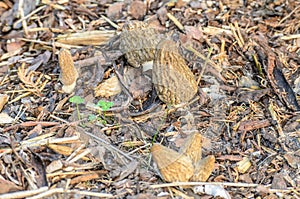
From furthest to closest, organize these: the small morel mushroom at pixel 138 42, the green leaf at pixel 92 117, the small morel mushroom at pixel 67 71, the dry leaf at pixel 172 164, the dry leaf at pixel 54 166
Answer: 1. the small morel mushroom at pixel 138 42
2. the small morel mushroom at pixel 67 71
3. the green leaf at pixel 92 117
4. the dry leaf at pixel 54 166
5. the dry leaf at pixel 172 164

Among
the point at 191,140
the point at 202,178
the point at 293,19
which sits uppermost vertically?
the point at 293,19

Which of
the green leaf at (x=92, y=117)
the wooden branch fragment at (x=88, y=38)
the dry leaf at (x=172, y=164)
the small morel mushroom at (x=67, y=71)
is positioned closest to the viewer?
the dry leaf at (x=172, y=164)

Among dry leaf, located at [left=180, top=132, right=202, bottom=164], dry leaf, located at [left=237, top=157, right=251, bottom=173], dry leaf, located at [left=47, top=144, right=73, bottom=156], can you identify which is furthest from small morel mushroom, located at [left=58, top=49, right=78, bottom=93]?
dry leaf, located at [left=237, top=157, right=251, bottom=173]

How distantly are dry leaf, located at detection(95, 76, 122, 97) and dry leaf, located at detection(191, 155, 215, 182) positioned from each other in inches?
31.6

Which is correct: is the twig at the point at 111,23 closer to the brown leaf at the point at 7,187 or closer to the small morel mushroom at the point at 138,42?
the small morel mushroom at the point at 138,42

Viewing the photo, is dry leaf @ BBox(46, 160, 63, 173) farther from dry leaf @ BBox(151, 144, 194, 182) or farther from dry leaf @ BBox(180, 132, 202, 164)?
dry leaf @ BBox(180, 132, 202, 164)

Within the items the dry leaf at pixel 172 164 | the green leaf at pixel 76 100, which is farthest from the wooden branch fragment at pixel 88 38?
the dry leaf at pixel 172 164

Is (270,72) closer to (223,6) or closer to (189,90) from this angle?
(189,90)

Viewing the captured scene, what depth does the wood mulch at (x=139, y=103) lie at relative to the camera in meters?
2.83

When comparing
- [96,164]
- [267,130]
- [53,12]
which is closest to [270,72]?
[267,130]

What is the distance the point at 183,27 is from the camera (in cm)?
380

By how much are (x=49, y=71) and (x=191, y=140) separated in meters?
1.22

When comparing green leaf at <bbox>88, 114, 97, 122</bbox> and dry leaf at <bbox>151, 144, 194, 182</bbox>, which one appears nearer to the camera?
dry leaf at <bbox>151, 144, 194, 182</bbox>

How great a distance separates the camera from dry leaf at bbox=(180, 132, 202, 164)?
2.82m
